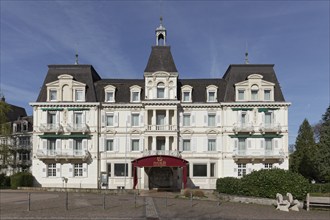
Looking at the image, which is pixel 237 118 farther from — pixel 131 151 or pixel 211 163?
pixel 131 151

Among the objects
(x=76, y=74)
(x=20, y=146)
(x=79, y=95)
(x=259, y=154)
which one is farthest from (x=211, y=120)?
(x=20, y=146)

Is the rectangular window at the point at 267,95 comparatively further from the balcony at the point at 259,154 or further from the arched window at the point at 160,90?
the arched window at the point at 160,90

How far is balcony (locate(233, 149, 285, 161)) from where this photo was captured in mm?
44344

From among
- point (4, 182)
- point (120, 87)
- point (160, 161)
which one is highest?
point (120, 87)

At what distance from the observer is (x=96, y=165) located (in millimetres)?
45469

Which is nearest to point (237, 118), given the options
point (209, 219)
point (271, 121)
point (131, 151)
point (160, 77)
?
point (271, 121)

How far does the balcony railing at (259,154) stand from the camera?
44.3 meters

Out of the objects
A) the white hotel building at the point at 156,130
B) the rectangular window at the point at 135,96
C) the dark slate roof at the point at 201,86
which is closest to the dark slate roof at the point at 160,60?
the white hotel building at the point at 156,130

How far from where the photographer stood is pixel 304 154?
6462 cm

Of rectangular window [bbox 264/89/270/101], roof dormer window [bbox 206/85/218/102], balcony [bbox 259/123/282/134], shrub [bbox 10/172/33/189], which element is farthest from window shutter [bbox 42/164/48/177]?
rectangular window [bbox 264/89/270/101]

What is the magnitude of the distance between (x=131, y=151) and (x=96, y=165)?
4.60 meters

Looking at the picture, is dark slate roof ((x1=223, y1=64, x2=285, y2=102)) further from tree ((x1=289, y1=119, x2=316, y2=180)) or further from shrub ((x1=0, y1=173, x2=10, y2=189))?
shrub ((x1=0, y1=173, x2=10, y2=189))

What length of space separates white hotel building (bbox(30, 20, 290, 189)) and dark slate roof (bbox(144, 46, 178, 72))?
0.13m

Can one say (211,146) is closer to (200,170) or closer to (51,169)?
(200,170)
